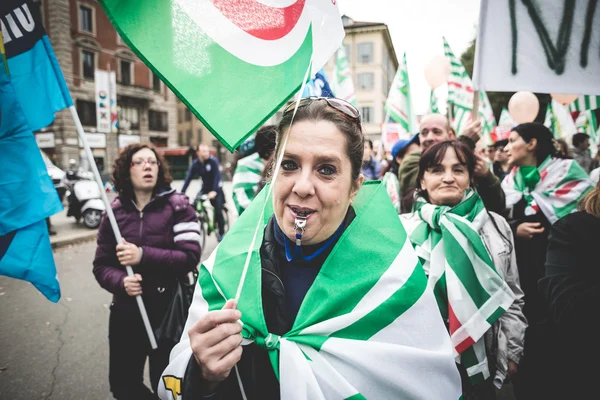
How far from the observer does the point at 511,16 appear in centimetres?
211

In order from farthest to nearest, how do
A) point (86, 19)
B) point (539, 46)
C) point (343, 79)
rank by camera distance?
point (86, 19)
point (343, 79)
point (539, 46)

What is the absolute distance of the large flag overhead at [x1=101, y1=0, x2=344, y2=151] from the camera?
1.08m

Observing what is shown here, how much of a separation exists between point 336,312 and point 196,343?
0.53m

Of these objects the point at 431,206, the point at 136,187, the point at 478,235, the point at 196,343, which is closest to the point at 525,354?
the point at 478,235

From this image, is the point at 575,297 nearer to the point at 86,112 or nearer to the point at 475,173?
the point at 475,173

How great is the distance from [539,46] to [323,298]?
200cm

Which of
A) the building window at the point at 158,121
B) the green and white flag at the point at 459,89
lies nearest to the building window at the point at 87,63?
the building window at the point at 158,121

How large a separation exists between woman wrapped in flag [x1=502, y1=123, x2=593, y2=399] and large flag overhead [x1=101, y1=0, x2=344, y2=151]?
2.68 meters

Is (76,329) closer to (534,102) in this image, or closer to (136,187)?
(136,187)

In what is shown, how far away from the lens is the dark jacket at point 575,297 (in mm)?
1500

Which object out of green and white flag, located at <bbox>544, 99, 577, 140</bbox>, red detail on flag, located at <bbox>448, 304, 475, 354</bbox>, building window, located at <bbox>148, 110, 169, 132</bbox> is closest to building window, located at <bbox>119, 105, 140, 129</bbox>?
building window, located at <bbox>148, 110, 169, 132</bbox>

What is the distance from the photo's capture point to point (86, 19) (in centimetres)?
2961

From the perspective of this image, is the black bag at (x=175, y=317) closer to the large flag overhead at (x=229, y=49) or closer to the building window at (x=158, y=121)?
the large flag overhead at (x=229, y=49)

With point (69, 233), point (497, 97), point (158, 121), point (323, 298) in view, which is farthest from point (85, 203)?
point (158, 121)
